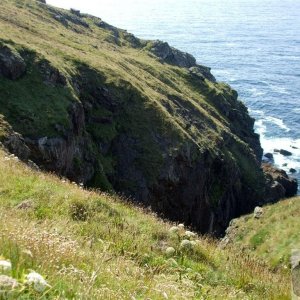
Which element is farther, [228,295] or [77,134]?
[77,134]

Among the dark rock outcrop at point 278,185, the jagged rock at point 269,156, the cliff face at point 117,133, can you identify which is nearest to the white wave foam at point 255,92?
the jagged rock at point 269,156

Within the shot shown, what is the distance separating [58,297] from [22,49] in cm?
4378

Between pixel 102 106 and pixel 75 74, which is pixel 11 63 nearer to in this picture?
pixel 75 74

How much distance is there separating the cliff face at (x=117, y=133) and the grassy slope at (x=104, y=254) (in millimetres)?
16342

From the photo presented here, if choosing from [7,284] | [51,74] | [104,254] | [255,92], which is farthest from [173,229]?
[255,92]

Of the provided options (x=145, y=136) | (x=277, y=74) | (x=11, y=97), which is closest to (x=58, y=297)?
(x=11, y=97)

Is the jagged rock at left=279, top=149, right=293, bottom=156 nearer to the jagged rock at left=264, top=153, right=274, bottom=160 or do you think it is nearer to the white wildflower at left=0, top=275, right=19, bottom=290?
the jagged rock at left=264, top=153, right=274, bottom=160

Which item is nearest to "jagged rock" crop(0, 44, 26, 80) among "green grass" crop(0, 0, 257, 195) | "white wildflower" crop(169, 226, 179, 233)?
"green grass" crop(0, 0, 257, 195)

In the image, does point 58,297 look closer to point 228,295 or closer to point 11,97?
point 228,295

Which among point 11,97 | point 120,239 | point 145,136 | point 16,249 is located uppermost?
point 16,249

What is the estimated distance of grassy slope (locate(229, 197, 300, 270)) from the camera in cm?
2585

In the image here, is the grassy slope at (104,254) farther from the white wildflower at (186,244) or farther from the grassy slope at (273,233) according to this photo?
the grassy slope at (273,233)

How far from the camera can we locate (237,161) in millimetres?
69000

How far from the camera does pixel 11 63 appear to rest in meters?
40.2
